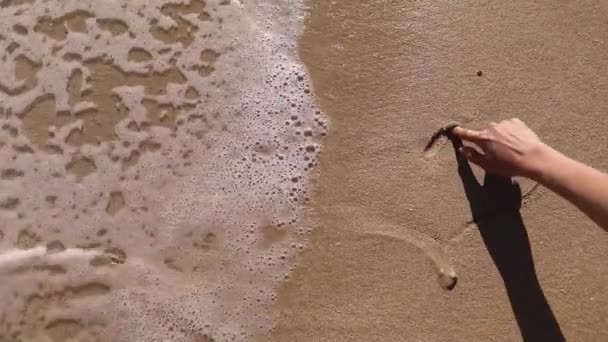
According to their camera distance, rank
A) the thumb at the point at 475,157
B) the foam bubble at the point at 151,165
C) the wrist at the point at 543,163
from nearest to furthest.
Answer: the wrist at the point at 543,163 < the thumb at the point at 475,157 < the foam bubble at the point at 151,165

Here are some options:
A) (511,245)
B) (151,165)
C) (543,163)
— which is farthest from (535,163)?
(151,165)

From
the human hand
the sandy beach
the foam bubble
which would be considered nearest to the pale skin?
the human hand

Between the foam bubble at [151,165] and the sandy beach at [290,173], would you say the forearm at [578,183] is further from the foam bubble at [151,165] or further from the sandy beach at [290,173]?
the foam bubble at [151,165]

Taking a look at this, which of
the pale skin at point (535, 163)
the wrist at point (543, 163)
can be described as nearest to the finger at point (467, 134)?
the pale skin at point (535, 163)

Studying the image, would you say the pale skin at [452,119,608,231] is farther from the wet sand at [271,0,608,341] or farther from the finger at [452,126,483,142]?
the wet sand at [271,0,608,341]

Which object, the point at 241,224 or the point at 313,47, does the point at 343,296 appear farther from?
the point at 313,47

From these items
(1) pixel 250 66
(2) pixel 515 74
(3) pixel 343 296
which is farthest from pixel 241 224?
(2) pixel 515 74
